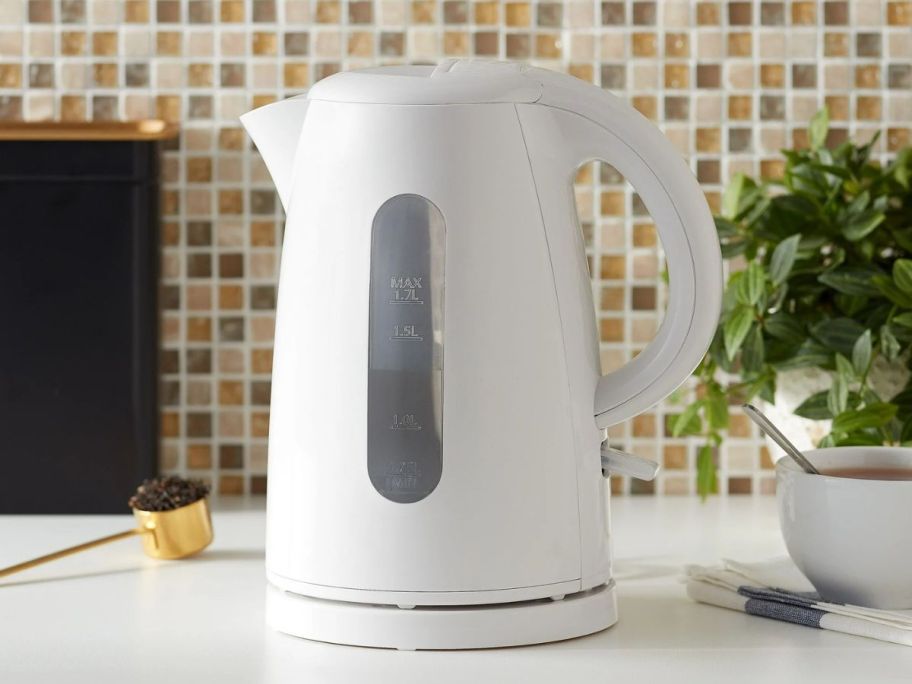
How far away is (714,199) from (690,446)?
0.23 m

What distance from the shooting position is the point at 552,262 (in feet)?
1.93

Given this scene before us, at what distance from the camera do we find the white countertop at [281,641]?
21.9 inches

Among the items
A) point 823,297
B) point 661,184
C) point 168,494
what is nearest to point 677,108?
point 823,297

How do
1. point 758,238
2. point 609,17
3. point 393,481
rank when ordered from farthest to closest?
point 609,17
point 758,238
point 393,481

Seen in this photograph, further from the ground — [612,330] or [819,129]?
[819,129]

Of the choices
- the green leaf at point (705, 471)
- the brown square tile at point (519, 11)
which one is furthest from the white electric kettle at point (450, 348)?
the brown square tile at point (519, 11)

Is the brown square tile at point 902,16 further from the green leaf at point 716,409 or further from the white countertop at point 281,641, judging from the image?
the white countertop at point 281,641

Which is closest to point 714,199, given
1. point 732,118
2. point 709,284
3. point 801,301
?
point 732,118

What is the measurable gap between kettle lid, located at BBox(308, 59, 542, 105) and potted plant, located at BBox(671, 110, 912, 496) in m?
0.32

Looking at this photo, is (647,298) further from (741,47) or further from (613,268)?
(741,47)

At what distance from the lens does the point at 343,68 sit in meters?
1.01

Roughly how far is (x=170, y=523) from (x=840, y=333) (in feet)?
1.64

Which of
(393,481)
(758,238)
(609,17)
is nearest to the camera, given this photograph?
(393,481)

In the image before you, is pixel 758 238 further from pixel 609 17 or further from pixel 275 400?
pixel 275 400
